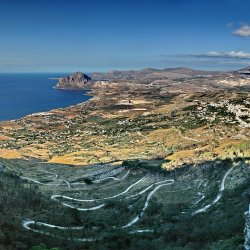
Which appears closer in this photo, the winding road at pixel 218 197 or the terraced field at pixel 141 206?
the terraced field at pixel 141 206

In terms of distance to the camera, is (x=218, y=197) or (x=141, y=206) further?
(x=141, y=206)

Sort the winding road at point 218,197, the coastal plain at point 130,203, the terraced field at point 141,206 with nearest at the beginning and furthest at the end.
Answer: the coastal plain at point 130,203, the terraced field at point 141,206, the winding road at point 218,197

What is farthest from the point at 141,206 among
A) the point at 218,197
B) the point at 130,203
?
the point at 218,197

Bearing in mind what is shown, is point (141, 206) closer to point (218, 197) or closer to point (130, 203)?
point (130, 203)

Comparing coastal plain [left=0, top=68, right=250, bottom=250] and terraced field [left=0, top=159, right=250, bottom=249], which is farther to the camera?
terraced field [left=0, top=159, right=250, bottom=249]

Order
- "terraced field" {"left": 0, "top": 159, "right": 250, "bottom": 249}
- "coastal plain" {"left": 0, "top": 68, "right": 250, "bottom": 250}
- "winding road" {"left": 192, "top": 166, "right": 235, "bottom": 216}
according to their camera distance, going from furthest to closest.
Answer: "winding road" {"left": 192, "top": 166, "right": 235, "bottom": 216}, "terraced field" {"left": 0, "top": 159, "right": 250, "bottom": 249}, "coastal plain" {"left": 0, "top": 68, "right": 250, "bottom": 250}

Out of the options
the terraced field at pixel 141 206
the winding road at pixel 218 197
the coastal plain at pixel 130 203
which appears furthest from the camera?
the winding road at pixel 218 197

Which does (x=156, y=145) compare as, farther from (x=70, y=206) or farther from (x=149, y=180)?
(x=70, y=206)

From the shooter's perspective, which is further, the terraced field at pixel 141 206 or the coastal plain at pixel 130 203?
the terraced field at pixel 141 206
